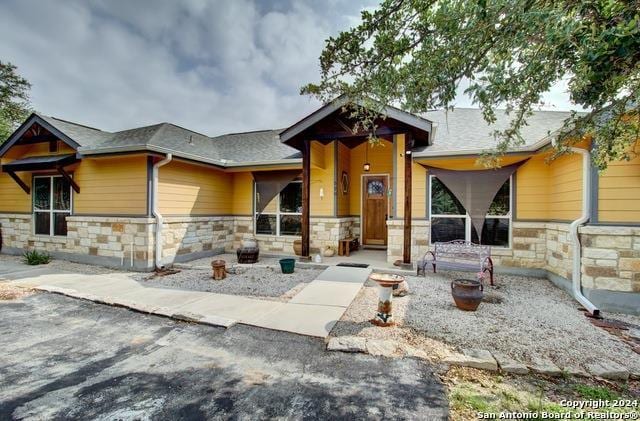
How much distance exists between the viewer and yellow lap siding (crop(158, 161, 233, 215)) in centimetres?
782

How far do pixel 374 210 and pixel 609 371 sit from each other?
289 inches

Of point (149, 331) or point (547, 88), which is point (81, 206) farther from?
point (547, 88)

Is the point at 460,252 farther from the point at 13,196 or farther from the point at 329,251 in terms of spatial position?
the point at 13,196

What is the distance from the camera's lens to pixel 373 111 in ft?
13.8

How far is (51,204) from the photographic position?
9078 mm

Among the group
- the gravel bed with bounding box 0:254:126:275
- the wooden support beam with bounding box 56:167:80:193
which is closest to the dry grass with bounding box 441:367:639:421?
the gravel bed with bounding box 0:254:126:275

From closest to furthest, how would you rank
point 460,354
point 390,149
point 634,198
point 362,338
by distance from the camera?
point 460,354 < point 362,338 < point 634,198 < point 390,149

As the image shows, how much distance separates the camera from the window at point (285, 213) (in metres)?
9.30

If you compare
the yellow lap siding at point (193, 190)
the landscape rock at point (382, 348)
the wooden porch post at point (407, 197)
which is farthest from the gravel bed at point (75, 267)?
the wooden porch post at point (407, 197)

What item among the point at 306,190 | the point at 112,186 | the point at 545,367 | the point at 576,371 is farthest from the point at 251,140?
the point at 576,371

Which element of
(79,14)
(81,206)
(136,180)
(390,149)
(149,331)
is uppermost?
(79,14)

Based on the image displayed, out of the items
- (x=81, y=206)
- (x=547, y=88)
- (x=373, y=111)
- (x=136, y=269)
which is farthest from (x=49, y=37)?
(x=547, y=88)

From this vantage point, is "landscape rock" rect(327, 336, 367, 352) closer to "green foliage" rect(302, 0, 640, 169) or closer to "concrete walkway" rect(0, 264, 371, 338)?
"concrete walkway" rect(0, 264, 371, 338)

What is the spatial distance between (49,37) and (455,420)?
12.7 meters
